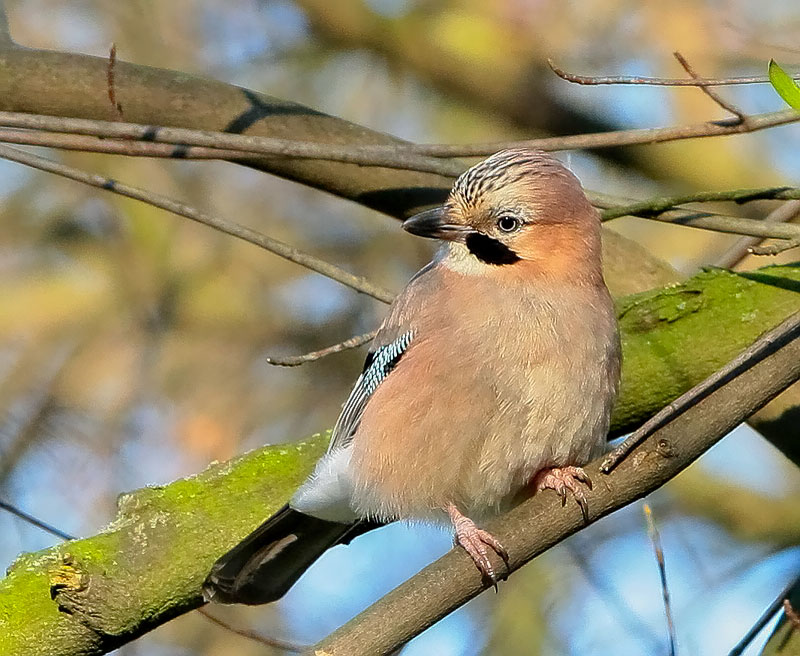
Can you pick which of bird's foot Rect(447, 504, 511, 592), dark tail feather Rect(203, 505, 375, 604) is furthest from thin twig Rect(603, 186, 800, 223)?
dark tail feather Rect(203, 505, 375, 604)

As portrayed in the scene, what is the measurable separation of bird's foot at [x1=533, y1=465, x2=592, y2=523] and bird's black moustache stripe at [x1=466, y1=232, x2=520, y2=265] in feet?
2.70

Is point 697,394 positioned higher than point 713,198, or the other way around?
point 713,198

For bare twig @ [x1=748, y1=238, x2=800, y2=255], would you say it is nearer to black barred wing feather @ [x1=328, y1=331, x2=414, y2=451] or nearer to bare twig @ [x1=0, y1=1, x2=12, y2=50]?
black barred wing feather @ [x1=328, y1=331, x2=414, y2=451]

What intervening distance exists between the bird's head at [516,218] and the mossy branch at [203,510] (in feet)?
1.52

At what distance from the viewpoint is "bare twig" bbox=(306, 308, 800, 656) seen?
3.35 m

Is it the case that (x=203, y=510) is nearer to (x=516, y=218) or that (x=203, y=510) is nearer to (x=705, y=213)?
(x=516, y=218)

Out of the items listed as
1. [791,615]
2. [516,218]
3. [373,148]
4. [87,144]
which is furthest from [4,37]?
[791,615]

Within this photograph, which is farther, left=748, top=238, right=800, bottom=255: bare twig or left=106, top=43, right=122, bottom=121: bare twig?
left=106, top=43, right=122, bottom=121: bare twig

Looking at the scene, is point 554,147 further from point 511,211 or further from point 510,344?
point 510,344

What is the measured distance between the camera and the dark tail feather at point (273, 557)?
419 cm

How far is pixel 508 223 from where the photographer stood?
4.43m

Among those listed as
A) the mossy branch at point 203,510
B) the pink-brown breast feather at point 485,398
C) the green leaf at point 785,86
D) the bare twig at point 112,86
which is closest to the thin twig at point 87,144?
the bare twig at point 112,86

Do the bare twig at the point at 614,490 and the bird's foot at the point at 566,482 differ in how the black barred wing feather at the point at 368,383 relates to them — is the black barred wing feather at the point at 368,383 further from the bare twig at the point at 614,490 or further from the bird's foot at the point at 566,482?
the bare twig at the point at 614,490

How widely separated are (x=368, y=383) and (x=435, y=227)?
751 mm
